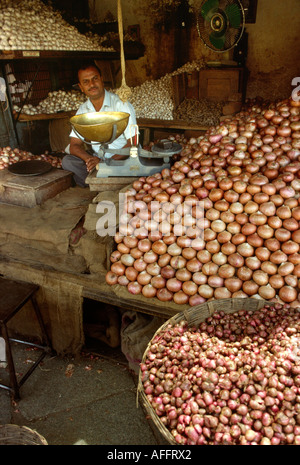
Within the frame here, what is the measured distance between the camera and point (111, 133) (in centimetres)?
244

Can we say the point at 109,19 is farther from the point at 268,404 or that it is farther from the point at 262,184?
the point at 268,404

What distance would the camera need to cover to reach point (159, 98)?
551 centimetres

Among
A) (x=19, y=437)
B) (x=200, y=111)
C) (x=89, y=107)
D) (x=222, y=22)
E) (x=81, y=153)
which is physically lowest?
(x=19, y=437)

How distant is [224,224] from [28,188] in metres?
1.71

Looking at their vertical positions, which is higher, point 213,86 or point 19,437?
point 213,86

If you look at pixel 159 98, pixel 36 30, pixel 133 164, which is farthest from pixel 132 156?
pixel 159 98

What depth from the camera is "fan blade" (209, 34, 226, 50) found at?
3999 mm

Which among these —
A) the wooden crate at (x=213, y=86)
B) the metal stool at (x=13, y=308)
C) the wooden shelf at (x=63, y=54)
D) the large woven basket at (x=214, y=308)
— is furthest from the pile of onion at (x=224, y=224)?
the wooden crate at (x=213, y=86)

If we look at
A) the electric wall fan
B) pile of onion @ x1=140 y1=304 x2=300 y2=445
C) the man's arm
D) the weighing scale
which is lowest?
pile of onion @ x1=140 y1=304 x2=300 y2=445

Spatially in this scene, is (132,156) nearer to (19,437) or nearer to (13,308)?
(13,308)

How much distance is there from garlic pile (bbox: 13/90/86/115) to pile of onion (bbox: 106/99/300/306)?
326cm

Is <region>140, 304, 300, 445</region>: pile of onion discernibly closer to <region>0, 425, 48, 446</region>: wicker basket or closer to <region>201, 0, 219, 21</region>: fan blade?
<region>0, 425, 48, 446</region>: wicker basket

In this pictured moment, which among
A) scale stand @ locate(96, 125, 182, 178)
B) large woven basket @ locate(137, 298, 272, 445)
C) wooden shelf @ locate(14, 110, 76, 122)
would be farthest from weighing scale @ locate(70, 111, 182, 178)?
wooden shelf @ locate(14, 110, 76, 122)

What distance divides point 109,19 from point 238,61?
2.56 meters
